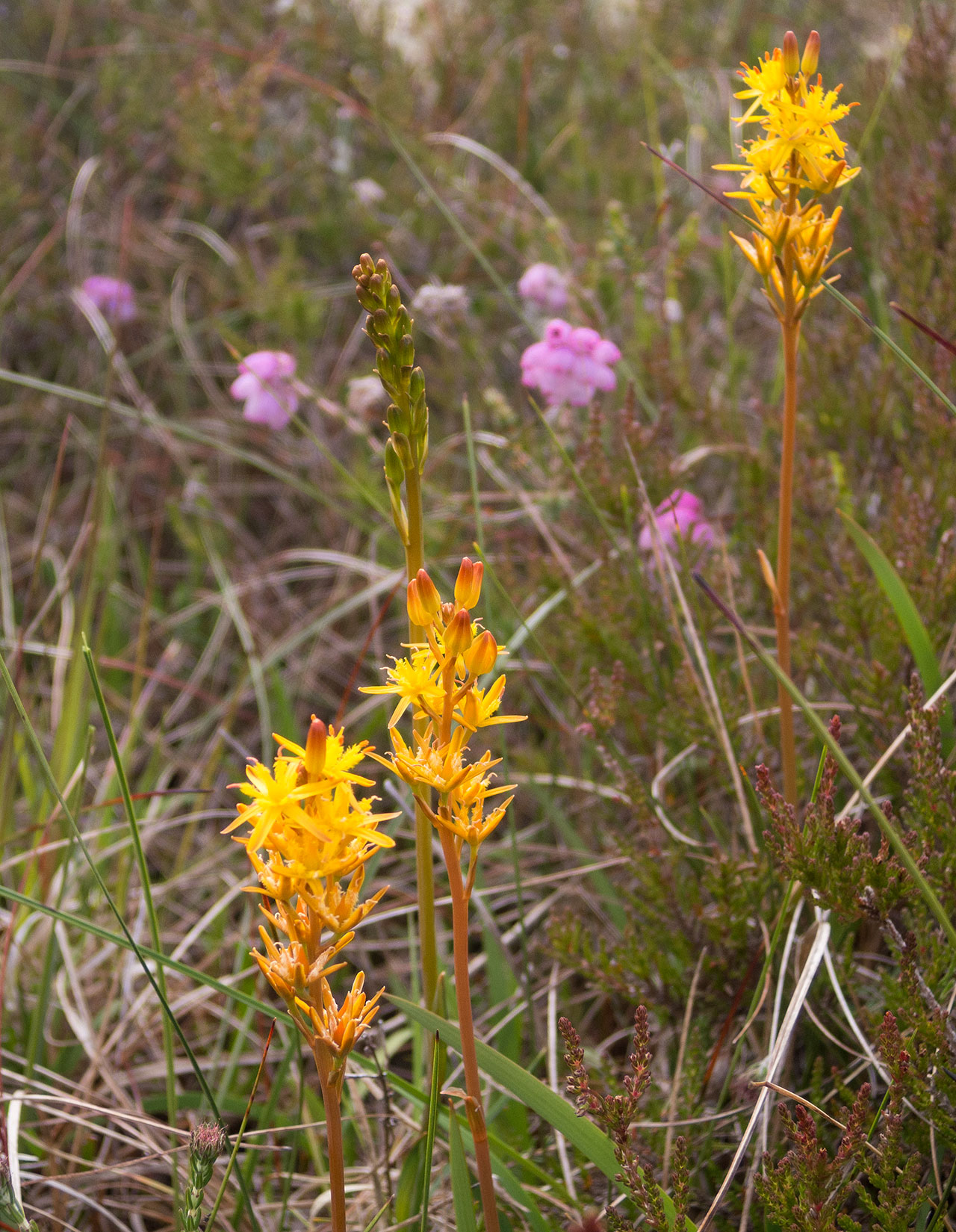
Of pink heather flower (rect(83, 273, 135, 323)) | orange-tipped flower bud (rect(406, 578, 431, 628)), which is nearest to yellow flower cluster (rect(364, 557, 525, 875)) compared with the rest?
orange-tipped flower bud (rect(406, 578, 431, 628))

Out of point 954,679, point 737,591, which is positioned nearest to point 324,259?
point 737,591

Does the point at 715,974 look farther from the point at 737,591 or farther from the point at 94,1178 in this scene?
the point at 94,1178

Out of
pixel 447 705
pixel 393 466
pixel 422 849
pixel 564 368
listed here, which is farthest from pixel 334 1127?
pixel 564 368

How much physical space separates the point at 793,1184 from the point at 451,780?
0.70 m

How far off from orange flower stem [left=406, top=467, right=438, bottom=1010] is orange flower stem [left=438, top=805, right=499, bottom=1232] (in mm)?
170

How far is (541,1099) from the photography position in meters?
1.14

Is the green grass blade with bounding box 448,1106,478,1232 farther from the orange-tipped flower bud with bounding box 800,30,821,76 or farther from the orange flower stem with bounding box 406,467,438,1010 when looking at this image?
the orange-tipped flower bud with bounding box 800,30,821,76

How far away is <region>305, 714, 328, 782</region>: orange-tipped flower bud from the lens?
86 cm

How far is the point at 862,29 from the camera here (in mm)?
5074

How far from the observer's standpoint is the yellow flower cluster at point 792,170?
1.24m

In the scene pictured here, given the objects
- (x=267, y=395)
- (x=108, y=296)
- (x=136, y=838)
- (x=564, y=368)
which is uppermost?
(x=564, y=368)

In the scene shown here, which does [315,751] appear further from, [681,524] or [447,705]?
[681,524]

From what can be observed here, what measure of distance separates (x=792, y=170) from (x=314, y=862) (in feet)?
3.47

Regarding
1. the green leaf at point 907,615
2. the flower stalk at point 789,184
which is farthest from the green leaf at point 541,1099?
the green leaf at point 907,615
